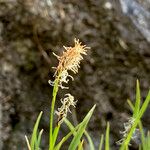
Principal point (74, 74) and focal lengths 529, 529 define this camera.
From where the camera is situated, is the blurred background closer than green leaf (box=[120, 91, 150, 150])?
No

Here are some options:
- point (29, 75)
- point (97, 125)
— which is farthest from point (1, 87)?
point (97, 125)

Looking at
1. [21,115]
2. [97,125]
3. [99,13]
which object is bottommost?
[97,125]

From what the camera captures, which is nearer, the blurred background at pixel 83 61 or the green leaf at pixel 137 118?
the green leaf at pixel 137 118

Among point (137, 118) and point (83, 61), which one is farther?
point (83, 61)

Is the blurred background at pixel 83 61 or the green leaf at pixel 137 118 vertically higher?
the blurred background at pixel 83 61

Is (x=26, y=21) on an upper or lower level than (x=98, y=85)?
upper

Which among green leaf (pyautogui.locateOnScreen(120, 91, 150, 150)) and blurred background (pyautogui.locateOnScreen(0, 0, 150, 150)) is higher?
blurred background (pyautogui.locateOnScreen(0, 0, 150, 150))

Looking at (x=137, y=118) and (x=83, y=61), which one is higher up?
(x=83, y=61)

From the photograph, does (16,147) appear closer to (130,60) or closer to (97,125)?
(97,125)
